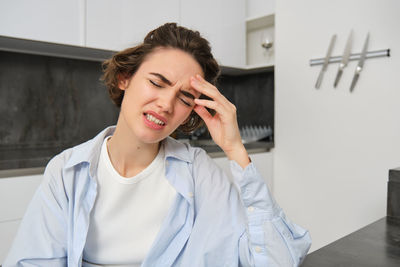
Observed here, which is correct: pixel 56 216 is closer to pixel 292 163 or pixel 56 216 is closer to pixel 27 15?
pixel 27 15

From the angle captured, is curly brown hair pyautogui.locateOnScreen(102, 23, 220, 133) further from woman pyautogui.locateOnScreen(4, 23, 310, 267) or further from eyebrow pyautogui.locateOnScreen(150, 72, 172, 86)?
eyebrow pyautogui.locateOnScreen(150, 72, 172, 86)

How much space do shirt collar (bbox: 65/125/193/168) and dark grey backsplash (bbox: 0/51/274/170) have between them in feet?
2.68

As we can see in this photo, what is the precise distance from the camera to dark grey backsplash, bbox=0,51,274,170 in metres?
1.92

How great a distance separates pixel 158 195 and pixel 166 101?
284mm

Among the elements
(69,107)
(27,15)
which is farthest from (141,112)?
(69,107)

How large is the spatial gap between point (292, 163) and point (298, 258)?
144 cm

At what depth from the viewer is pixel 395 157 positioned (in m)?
1.80

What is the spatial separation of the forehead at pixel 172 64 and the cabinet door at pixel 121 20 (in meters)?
0.91

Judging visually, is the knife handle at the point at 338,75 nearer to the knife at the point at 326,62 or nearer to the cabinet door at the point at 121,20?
the knife at the point at 326,62

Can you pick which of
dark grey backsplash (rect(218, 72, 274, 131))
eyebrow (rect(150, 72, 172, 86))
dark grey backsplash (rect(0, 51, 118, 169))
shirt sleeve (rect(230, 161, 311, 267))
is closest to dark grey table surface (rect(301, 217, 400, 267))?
shirt sleeve (rect(230, 161, 311, 267))

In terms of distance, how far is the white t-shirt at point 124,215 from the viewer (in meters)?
0.94

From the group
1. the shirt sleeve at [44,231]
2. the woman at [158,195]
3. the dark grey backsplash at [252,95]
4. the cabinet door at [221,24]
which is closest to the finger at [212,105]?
the woman at [158,195]

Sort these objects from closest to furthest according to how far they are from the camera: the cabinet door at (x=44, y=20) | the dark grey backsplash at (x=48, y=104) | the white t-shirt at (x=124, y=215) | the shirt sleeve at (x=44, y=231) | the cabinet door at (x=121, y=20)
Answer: the shirt sleeve at (x=44, y=231)
the white t-shirt at (x=124, y=215)
the cabinet door at (x=44, y=20)
the cabinet door at (x=121, y=20)
the dark grey backsplash at (x=48, y=104)

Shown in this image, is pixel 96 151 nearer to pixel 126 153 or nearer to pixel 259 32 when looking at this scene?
pixel 126 153
